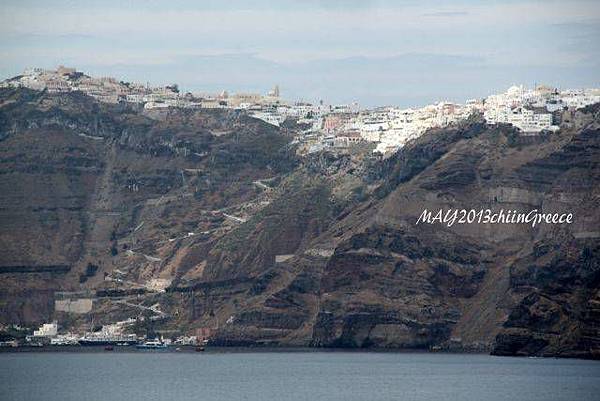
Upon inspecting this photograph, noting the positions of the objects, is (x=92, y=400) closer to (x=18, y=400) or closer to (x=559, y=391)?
(x=18, y=400)

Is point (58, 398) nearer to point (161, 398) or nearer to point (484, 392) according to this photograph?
point (161, 398)

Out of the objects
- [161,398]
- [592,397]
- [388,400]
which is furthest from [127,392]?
[592,397]

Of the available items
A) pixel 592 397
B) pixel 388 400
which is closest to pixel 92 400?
pixel 388 400

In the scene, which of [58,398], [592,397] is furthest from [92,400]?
[592,397]

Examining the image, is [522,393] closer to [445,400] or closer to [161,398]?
[445,400]

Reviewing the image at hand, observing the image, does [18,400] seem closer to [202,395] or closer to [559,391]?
[202,395]
